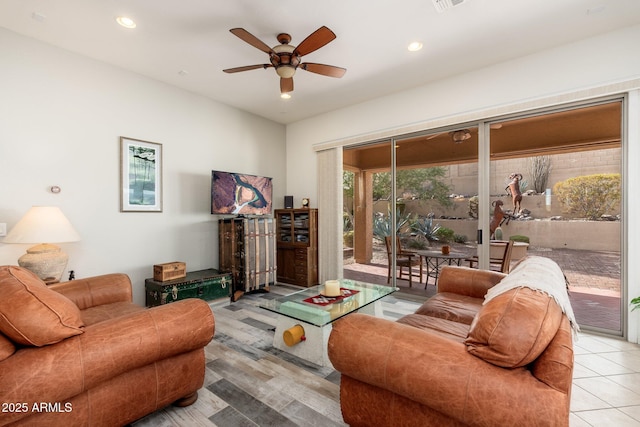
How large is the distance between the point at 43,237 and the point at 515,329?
335 centimetres

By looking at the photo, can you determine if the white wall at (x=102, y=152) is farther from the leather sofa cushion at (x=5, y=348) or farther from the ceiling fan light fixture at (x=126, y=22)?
the leather sofa cushion at (x=5, y=348)

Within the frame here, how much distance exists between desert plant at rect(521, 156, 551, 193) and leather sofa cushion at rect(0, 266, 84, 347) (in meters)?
4.19

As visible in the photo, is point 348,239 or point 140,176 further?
point 348,239

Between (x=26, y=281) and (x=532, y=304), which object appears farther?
(x=26, y=281)

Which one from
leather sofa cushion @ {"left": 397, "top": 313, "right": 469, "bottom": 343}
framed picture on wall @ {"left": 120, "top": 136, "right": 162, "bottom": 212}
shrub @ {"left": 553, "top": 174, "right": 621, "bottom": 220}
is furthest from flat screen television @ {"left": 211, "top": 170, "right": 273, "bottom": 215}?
shrub @ {"left": 553, "top": 174, "right": 621, "bottom": 220}

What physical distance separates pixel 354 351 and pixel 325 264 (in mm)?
3409

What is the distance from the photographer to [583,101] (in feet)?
9.39

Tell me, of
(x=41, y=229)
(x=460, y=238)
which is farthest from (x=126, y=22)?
(x=460, y=238)

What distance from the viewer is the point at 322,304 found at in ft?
7.83

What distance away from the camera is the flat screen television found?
397 centimetres

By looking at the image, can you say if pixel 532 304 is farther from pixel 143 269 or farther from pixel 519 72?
pixel 143 269

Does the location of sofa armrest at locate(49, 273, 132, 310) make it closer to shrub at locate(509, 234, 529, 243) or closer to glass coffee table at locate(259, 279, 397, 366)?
glass coffee table at locate(259, 279, 397, 366)

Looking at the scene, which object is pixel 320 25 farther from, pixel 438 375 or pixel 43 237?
pixel 43 237

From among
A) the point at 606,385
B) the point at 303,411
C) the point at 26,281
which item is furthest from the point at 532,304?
the point at 26,281
